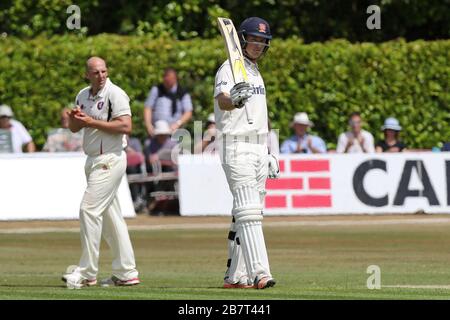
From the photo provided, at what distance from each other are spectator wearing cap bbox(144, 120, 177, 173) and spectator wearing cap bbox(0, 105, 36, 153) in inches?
72.0

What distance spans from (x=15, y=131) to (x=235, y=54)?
10.9m

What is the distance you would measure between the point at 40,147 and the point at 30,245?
7089 mm

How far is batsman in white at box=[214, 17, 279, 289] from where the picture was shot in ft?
39.0

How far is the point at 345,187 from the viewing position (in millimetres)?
20922

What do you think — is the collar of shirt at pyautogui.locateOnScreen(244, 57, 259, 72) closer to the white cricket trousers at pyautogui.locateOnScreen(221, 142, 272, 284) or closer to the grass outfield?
the white cricket trousers at pyautogui.locateOnScreen(221, 142, 272, 284)

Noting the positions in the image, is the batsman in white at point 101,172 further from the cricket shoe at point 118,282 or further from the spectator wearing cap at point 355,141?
the spectator wearing cap at point 355,141

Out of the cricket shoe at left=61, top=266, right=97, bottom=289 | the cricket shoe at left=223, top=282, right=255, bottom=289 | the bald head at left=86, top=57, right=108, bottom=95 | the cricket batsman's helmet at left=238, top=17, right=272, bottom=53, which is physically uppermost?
the cricket batsman's helmet at left=238, top=17, right=272, bottom=53

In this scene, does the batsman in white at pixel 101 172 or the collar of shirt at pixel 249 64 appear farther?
the batsman in white at pixel 101 172

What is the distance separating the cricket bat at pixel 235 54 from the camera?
1170 centimetres

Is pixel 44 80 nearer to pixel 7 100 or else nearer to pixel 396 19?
pixel 7 100

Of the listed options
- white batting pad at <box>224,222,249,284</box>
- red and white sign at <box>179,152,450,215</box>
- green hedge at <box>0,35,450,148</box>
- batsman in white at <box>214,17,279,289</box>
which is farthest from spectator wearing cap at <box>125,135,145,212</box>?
batsman in white at <box>214,17,279,289</box>

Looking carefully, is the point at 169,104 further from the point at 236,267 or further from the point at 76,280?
the point at 236,267

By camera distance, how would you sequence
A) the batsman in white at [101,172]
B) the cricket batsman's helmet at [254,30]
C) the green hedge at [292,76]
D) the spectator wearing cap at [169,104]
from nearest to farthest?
the cricket batsman's helmet at [254,30]
the batsman in white at [101,172]
the spectator wearing cap at [169,104]
the green hedge at [292,76]

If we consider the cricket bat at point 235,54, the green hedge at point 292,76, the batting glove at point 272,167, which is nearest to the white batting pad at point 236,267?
the batting glove at point 272,167
